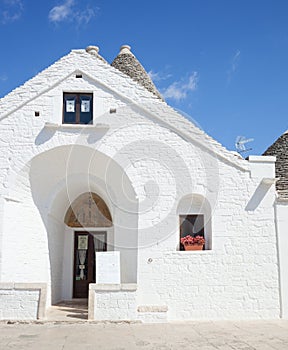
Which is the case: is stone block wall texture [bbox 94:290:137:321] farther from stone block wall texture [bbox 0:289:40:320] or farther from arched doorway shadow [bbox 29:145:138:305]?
stone block wall texture [bbox 0:289:40:320]

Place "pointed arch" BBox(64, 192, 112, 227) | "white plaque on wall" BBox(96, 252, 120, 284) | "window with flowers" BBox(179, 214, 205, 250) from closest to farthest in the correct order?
"white plaque on wall" BBox(96, 252, 120, 284) → "window with flowers" BBox(179, 214, 205, 250) → "pointed arch" BBox(64, 192, 112, 227)

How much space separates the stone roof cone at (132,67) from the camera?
16297mm

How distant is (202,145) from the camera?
11.6 metres

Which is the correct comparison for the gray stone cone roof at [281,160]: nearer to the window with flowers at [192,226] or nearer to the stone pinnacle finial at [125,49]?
the window with flowers at [192,226]

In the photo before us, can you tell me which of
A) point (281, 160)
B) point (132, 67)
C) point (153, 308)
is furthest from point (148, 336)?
point (132, 67)

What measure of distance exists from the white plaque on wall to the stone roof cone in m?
7.66

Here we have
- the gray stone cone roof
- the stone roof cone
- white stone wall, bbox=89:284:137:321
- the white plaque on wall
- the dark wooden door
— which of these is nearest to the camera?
white stone wall, bbox=89:284:137:321

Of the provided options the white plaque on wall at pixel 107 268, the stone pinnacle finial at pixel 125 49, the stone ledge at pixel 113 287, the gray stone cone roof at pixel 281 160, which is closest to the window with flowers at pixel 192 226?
the white plaque on wall at pixel 107 268

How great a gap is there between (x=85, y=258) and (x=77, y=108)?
5.36m

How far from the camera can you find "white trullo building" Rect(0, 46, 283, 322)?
1077 centimetres

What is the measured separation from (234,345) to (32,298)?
514cm

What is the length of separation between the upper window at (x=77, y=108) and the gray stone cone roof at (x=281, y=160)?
6.00 meters

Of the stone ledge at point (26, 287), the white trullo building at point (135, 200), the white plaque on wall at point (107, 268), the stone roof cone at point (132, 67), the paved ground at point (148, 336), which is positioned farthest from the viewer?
the stone roof cone at point (132, 67)

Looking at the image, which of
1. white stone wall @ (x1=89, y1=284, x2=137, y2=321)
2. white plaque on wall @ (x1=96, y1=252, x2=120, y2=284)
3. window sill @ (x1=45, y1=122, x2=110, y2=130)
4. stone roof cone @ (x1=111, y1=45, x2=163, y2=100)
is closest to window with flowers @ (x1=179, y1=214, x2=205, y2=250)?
white plaque on wall @ (x1=96, y1=252, x2=120, y2=284)
